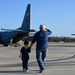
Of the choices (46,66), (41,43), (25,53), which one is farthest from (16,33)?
(41,43)

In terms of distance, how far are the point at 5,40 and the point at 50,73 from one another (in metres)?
41.6

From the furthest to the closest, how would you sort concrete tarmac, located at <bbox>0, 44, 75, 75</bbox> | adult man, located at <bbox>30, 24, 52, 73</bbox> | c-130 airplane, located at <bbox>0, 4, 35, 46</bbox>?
c-130 airplane, located at <bbox>0, 4, 35, 46</bbox>, adult man, located at <bbox>30, 24, 52, 73</bbox>, concrete tarmac, located at <bbox>0, 44, 75, 75</bbox>

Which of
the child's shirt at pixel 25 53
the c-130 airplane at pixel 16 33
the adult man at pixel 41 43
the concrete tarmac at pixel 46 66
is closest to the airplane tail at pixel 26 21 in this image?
the c-130 airplane at pixel 16 33

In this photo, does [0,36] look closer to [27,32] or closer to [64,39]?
[27,32]

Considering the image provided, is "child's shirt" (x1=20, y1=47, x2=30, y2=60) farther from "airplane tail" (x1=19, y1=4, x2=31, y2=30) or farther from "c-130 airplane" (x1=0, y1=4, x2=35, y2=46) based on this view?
"airplane tail" (x1=19, y1=4, x2=31, y2=30)

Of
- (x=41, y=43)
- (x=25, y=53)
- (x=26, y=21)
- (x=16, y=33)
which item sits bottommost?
(x=16, y=33)

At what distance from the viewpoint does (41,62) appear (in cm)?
1247

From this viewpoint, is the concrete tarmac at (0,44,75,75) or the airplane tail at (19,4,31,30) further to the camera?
the airplane tail at (19,4,31,30)

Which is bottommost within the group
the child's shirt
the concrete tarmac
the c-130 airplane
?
the c-130 airplane

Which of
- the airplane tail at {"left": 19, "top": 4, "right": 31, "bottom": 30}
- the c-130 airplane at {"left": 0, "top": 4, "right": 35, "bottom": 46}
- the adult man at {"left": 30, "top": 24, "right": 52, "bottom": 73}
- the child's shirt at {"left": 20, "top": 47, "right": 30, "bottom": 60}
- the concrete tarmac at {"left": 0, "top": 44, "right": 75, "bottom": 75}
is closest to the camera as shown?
the concrete tarmac at {"left": 0, "top": 44, "right": 75, "bottom": 75}

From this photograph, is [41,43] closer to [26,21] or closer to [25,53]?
[25,53]

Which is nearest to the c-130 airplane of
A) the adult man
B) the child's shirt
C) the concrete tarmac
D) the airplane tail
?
the airplane tail

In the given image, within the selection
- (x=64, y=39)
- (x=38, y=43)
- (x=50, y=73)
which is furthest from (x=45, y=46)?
(x=64, y=39)

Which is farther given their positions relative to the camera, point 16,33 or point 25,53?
point 16,33
